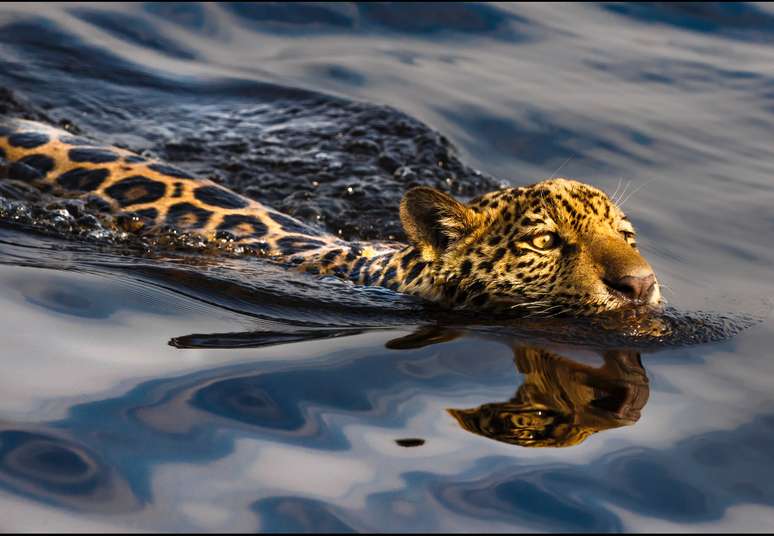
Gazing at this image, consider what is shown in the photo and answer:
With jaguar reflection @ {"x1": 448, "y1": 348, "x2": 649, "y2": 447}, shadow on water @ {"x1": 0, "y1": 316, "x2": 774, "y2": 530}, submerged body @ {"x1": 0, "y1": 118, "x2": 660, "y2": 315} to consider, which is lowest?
shadow on water @ {"x1": 0, "y1": 316, "x2": 774, "y2": 530}

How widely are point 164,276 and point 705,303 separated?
12.1ft

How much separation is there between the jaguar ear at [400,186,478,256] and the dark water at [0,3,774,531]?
441mm

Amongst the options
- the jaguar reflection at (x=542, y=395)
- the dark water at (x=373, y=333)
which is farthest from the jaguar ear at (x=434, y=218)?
the jaguar reflection at (x=542, y=395)

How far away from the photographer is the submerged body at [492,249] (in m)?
7.30

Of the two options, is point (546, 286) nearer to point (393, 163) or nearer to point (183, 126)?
point (393, 163)

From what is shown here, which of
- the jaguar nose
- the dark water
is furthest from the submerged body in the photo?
the dark water

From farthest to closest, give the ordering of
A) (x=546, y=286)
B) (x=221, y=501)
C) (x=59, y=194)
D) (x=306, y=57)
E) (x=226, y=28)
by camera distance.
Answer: (x=226, y=28) → (x=306, y=57) → (x=59, y=194) → (x=546, y=286) → (x=221, y=501)

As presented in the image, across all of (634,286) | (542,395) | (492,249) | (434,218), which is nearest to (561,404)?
(542,395)

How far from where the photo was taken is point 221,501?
17.7 feet

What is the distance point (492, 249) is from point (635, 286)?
1035 millimetres

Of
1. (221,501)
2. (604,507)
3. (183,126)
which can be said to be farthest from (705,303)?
(183,126)

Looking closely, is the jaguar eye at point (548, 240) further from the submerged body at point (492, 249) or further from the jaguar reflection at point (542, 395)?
the jaguar reflection at point (542, 395)

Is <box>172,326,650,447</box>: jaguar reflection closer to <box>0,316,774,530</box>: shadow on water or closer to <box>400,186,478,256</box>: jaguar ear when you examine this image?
<box>0,316,774,530</box>: shadow on water

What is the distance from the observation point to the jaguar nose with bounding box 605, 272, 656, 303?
7020 millimetres
